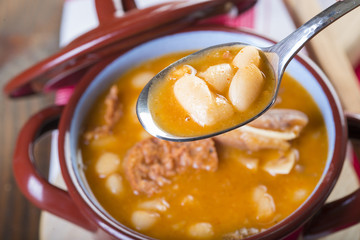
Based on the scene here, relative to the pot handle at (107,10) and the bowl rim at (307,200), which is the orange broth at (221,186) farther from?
the pot handle at (107,10)

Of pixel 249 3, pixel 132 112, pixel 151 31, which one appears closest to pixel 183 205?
pixel 132 112

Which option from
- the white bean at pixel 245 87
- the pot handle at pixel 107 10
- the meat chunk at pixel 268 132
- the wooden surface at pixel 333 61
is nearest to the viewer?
the white bean at pixel 245 87

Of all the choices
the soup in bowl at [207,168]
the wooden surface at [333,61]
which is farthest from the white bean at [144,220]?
the wooden surface at [333,61]

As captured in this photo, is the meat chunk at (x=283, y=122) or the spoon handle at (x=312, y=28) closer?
the spoon handle at (x=312, y=28)

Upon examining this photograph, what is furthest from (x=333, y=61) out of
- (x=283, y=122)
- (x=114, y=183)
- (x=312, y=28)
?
(x=114, y=183)

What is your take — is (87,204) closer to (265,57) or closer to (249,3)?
(265,57)

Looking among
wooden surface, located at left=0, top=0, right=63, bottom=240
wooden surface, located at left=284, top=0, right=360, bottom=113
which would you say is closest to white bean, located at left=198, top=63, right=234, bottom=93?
wooden surface, located at left=284, top=0, right=360, bottom=113
